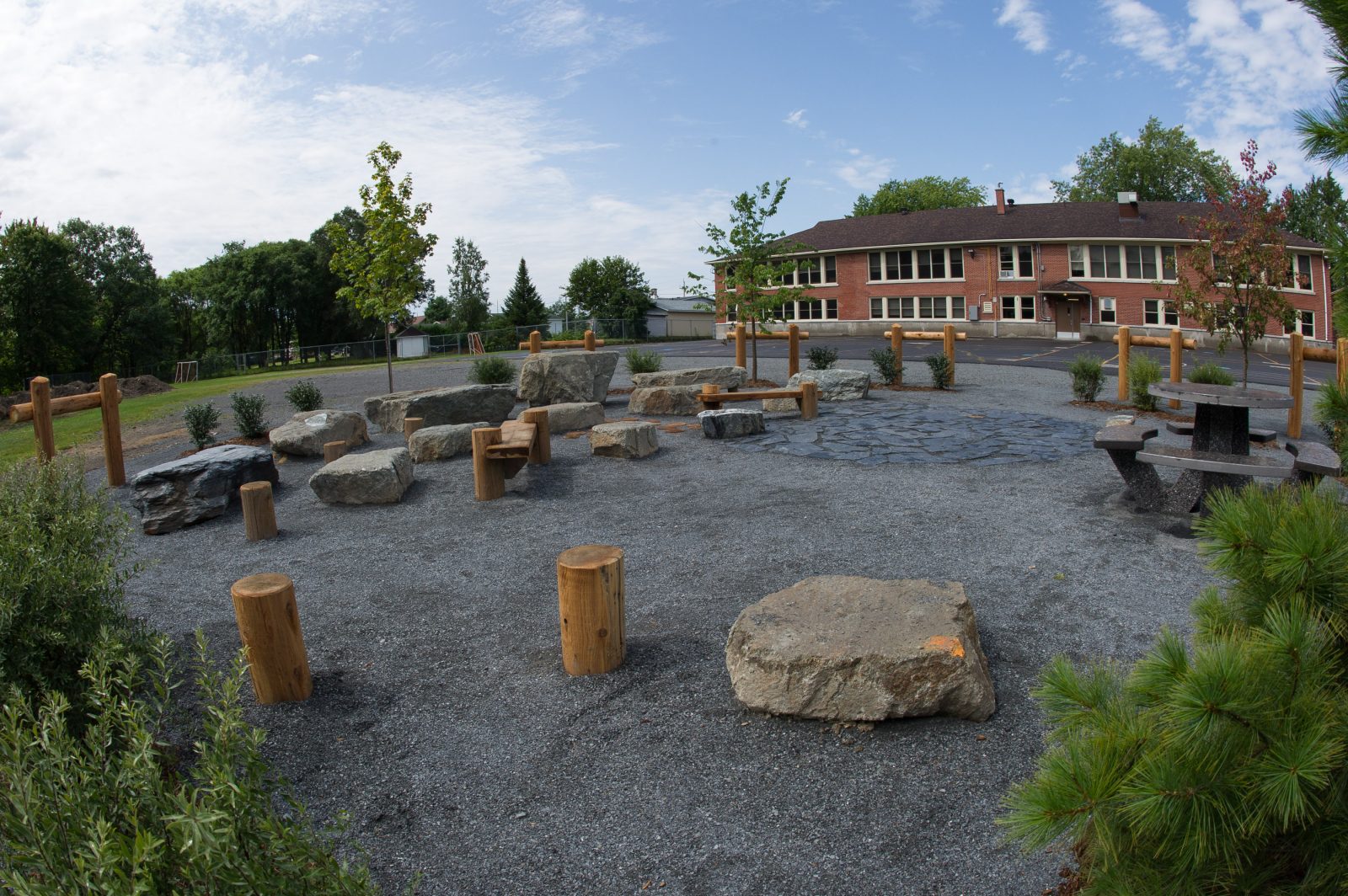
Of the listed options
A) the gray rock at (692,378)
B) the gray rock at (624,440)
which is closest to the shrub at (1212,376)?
the gray rock at (692,378)

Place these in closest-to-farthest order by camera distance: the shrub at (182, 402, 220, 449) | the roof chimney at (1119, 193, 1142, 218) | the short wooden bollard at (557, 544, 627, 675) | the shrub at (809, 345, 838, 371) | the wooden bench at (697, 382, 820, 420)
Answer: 1. the short wooden bollard at (557, 544, 627, 675)
2. the shrub at (182, 402, 220, 449)
3. the wooden bench at (697, 382, 820, 420)
4. the shrub at (809, 345, 838, 371)
5. the roof chimney at (1119, 193, 1142, 218)

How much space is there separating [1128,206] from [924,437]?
44.3m

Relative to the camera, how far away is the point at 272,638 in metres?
4.66

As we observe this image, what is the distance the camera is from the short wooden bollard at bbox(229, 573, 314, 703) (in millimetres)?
4629

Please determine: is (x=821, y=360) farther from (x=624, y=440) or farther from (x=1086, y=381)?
(x=624, y=440)

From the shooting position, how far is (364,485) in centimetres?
910

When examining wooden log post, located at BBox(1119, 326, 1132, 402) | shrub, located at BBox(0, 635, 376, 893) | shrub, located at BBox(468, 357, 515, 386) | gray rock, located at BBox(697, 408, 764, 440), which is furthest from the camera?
shrub, located at BBox(468, 357, 515, 386)

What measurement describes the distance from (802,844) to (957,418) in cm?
1039

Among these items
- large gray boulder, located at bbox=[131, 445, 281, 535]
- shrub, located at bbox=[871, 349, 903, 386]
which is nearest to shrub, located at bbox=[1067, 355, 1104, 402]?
shrub, located at bbox=[871, 349, 903, 386]

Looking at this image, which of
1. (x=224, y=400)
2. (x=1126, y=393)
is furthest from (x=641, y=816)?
(x=224, y=400)

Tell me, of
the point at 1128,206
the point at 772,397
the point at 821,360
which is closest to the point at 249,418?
the point at 772,397

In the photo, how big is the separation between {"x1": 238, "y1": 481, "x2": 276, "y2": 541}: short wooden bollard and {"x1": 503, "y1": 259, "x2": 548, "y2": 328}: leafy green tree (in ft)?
180

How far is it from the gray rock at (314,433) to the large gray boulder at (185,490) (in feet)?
6.90

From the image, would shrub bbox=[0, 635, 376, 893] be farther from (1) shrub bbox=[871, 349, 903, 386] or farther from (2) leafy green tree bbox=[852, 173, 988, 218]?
(2) leafy green tree bbox=[852, 173, 988, 218]
